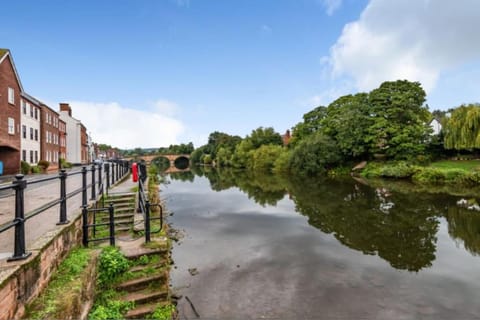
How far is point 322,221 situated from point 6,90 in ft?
72.1

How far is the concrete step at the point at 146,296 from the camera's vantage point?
4330mm

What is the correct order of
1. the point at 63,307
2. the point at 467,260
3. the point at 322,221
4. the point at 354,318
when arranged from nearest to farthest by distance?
the point at 63,307, the point at 354,318, the point at 467,260, the point at 322,221

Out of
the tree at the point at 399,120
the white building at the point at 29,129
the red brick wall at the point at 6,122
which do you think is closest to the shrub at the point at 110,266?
the red brick wall at the point at 6,122

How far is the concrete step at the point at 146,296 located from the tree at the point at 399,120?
2999cm

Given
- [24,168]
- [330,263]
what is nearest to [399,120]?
[330,263]

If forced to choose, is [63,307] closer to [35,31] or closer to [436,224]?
[436,224]

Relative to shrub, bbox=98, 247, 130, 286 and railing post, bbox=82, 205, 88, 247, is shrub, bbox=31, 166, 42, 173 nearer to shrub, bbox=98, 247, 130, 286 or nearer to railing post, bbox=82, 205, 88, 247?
railing post, bbox=82, 205, 88, 247

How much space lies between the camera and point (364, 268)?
6.45 meters

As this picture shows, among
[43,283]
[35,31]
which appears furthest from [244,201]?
[35,31]

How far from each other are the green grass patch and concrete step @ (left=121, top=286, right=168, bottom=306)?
86cm

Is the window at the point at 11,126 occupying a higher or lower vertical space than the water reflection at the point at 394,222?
higher

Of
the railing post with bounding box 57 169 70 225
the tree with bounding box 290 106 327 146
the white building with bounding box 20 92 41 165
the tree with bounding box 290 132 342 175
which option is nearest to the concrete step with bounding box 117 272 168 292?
the railing post with bounding box 57 169 70 225

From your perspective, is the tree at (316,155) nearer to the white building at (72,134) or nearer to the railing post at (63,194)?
the railing post at (63,194)

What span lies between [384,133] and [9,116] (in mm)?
34723
